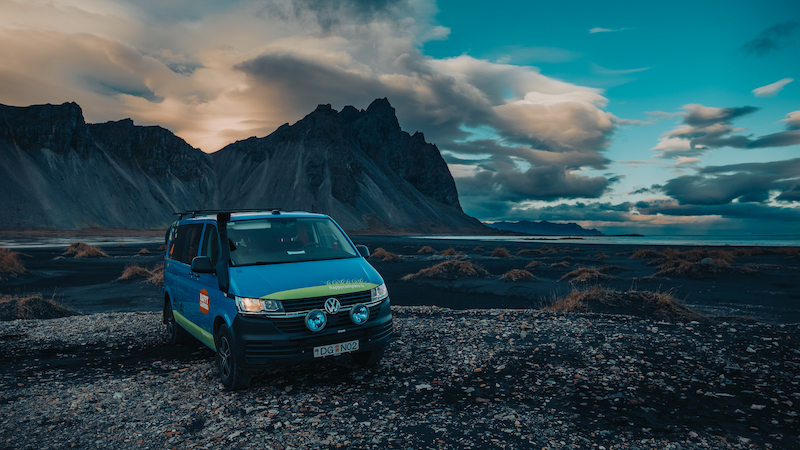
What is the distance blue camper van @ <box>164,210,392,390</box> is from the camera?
5781mm

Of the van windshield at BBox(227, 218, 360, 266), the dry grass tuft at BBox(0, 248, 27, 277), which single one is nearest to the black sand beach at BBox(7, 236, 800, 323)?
the dry grass tuft at BBox(0, 248, 27, 277)

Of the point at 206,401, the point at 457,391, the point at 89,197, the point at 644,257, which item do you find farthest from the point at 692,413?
the point at 89,197

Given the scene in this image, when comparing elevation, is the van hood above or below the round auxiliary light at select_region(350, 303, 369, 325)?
above

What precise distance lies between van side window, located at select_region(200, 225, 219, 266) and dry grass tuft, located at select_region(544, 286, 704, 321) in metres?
10.1

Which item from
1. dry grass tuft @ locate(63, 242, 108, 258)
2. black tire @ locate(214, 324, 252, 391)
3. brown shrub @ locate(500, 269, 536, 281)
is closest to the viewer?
black tire @ locate(214, 324, 252, 391)

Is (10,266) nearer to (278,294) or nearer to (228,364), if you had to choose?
(228,364)

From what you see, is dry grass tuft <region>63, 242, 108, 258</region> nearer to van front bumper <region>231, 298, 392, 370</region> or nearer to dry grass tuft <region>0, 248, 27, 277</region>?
dry grass tuft <region>0, 248, 27, 277</region>

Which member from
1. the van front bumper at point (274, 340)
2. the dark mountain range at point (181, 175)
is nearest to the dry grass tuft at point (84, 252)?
the van front bumper at point (274, 340)

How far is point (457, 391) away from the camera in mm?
6164

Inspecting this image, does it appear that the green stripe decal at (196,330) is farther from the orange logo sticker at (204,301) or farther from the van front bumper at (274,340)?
the van front bumper at (274,340)

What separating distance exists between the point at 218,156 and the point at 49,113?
53.4 m

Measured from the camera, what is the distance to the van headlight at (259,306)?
18.9 ft

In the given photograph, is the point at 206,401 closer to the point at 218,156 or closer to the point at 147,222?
the point at 147,222

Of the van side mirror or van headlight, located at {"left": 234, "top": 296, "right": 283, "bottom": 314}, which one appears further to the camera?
the van side mirror
